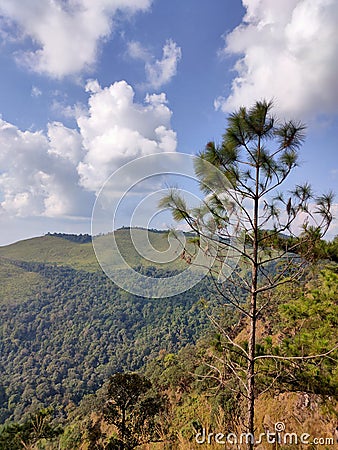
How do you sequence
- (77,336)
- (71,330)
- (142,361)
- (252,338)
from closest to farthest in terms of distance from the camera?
(252,338) → (142,361) → (77,336) → (71,330)

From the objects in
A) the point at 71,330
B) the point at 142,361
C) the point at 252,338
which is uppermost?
the point at 252,338

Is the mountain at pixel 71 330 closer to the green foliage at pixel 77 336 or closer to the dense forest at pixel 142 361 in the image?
the green foliage at pixel 77 336

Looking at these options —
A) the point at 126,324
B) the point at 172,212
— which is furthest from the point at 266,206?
the point at 126,324

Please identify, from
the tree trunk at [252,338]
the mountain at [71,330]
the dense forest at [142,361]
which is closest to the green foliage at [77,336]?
the mountain at [71,330]

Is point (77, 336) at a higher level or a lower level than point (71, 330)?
lower

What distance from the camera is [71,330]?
74438mm

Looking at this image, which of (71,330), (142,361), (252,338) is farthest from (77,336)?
(252,338)

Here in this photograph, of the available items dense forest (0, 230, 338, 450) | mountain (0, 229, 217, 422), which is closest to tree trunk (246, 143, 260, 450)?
dense forest (0, 230, 338, 450)

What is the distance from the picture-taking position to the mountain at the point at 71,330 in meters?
51.9

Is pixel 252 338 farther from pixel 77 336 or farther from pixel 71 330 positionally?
pixel 71 330

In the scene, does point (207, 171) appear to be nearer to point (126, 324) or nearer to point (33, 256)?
point (126, 324)

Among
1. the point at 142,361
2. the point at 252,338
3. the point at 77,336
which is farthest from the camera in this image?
the point at 77,336

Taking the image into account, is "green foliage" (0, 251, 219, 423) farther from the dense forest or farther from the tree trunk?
the tree trunk

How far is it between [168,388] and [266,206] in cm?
2821
